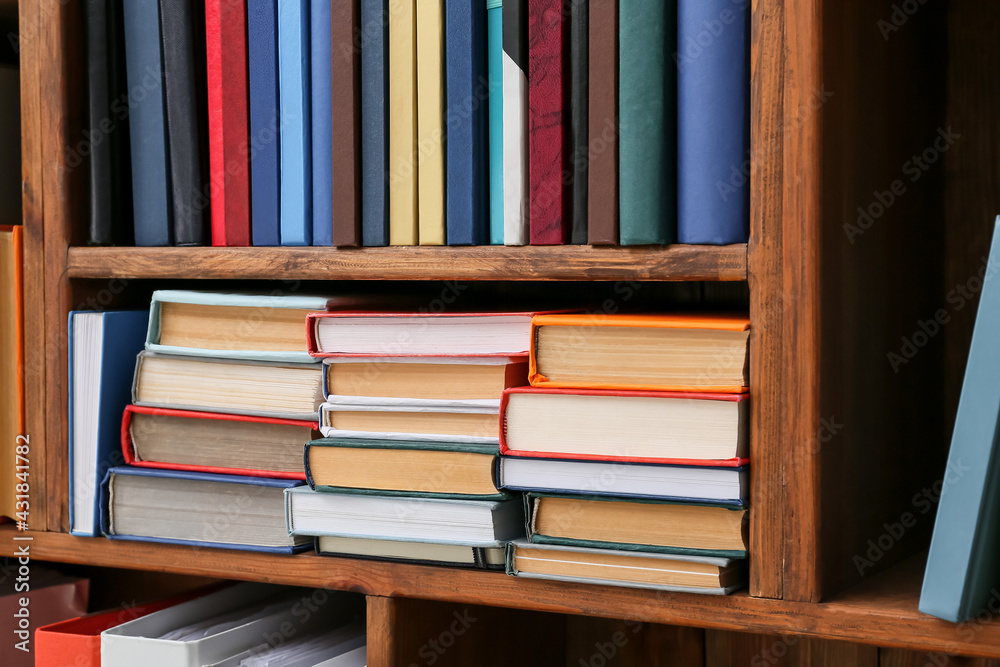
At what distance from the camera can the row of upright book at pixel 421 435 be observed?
82cm

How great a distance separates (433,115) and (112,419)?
0.47 metres

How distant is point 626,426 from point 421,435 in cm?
19

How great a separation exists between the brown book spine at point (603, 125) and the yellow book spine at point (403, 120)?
0.17 metres

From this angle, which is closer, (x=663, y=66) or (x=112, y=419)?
(x=663, y=66)

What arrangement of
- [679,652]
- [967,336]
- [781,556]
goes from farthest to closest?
[679,652] < [967,336] < [781,556]

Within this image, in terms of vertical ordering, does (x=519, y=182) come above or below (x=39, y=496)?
above

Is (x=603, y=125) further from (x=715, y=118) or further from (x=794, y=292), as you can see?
(x=794, y=292)

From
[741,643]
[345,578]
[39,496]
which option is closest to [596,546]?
[345,578]

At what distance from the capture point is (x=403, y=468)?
3.04 feet

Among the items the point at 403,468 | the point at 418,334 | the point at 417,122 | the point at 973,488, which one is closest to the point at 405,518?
the point at 403,468

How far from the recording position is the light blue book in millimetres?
969

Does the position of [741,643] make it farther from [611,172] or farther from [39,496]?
[39,496]

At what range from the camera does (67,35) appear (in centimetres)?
107

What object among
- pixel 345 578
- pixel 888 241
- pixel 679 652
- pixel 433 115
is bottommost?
pixel 679 652
